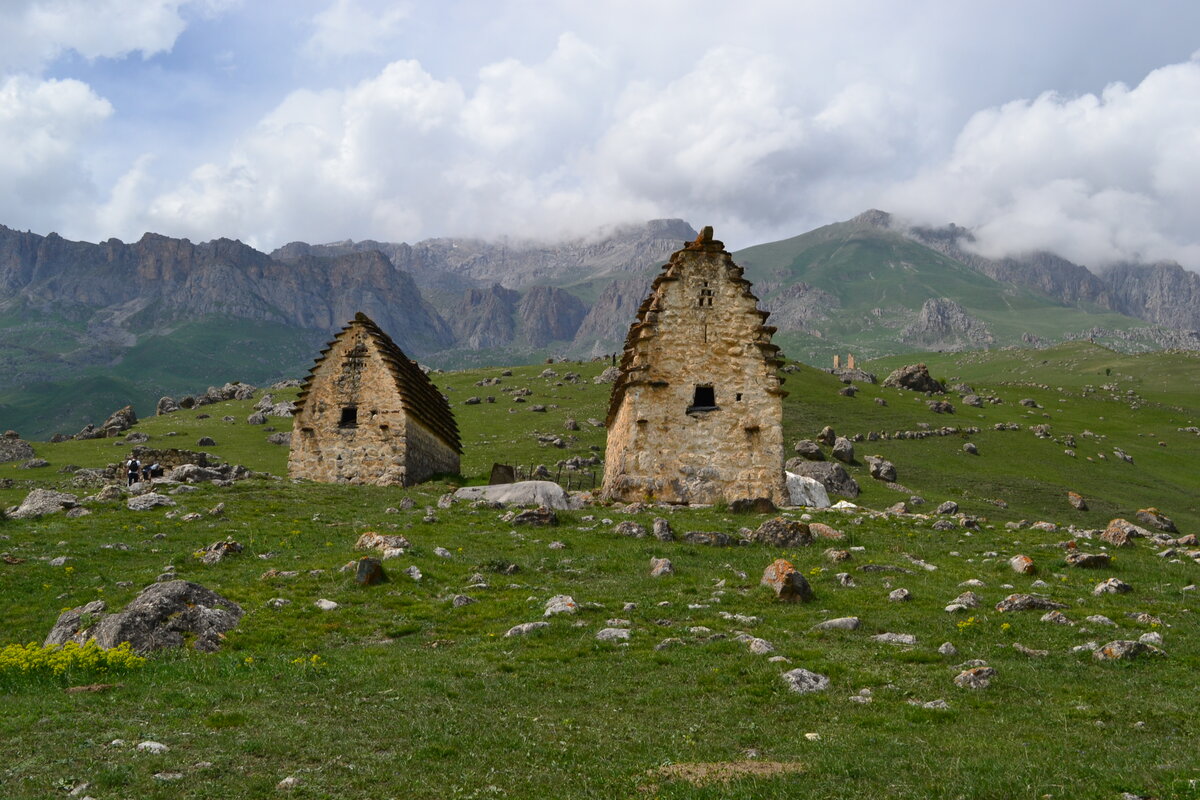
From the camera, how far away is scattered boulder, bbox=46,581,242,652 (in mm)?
14336

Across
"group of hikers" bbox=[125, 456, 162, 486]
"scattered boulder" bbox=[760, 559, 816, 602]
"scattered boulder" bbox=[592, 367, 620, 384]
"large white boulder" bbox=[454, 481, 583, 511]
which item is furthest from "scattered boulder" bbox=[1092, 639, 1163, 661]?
"scattered boulder" bbox=[592, 367, 620, 384]

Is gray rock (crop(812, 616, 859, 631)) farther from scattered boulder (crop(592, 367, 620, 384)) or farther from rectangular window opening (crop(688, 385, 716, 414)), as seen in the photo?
scattered boulder (crop(592, 367, 620, 384))

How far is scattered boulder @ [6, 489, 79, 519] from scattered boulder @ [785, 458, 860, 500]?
123 feet

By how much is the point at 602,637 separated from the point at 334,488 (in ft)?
88.4

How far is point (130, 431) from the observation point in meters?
76.3

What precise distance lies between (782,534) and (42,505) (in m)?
27.2

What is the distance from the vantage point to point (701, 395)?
33875mm

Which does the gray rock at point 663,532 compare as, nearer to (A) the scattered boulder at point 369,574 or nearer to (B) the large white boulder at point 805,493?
(A) the scattered boulder at point 369,574

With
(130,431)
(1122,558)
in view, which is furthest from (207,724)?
(130,431)

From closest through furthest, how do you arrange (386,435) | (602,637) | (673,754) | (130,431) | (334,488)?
1. (673,754)
2. (602,637)
3. (334,488)
4. (386,435)
5. (130,431)

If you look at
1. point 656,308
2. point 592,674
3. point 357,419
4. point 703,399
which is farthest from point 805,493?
point 592,674

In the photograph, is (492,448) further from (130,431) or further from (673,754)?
(673,754)

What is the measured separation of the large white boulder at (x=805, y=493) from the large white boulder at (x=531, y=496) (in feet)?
36.8

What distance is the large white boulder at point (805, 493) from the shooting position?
37.2m
